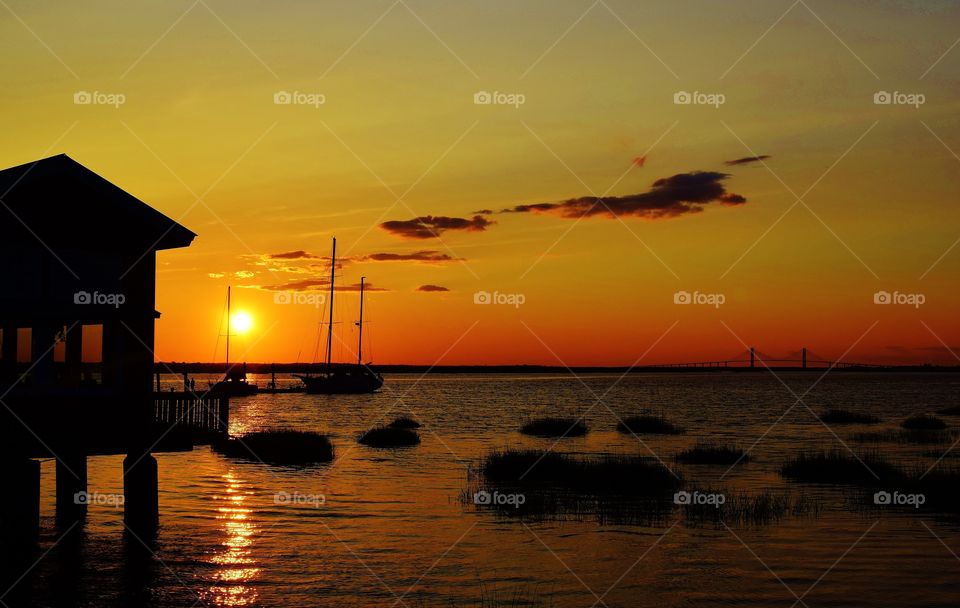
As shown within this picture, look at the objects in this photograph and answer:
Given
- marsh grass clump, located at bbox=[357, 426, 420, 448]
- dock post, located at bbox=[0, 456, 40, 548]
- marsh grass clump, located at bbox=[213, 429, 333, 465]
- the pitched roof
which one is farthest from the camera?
marsh grass clump, located at bbox=[357, 426, 420, 448]

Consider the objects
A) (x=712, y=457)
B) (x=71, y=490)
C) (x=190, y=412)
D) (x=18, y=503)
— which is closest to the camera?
(x=18, y=503)

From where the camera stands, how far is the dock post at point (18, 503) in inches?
994

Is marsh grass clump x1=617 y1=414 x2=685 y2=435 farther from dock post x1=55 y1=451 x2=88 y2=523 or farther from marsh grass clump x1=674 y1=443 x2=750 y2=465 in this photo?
dock post x1=55 y1=451 x2=88 y2=523

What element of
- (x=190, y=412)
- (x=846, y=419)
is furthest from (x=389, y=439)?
(x=846, y=419)

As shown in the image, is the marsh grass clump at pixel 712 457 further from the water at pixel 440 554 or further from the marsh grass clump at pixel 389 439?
the marsh grass clump at pixel 389 439

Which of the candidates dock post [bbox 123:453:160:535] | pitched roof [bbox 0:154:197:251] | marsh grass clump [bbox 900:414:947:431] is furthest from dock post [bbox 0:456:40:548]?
marsh grass clump [bbox 900:414:947:431]

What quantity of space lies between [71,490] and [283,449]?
21494 mm

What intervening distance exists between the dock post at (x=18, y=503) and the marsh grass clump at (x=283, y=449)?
22832 mm

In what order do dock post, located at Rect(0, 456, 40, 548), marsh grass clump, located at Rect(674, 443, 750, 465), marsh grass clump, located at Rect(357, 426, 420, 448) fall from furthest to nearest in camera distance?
marsh grass clump, located at Rect(357, 426, 420, 448) → marsh grass clump, located at Rect(674, 443, 750, 465) → dock post, located at Rect(0, 456, 40, 548)

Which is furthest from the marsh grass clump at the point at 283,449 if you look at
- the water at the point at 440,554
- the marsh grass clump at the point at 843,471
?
the marsh grass clump at the point at 843,471

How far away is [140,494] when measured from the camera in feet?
91.0

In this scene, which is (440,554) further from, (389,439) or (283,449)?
(389,439)

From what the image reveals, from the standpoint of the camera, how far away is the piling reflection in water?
20.9 m

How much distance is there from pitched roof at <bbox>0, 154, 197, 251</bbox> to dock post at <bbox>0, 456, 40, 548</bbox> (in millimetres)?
5865
